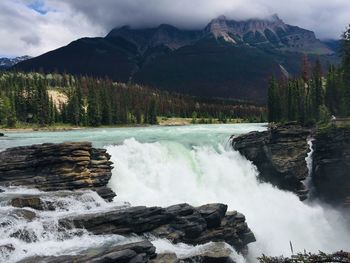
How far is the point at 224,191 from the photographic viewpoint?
56.5 meters

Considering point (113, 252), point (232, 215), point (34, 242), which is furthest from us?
point (232, 215)

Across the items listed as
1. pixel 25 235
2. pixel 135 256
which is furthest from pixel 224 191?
pixel 25 235

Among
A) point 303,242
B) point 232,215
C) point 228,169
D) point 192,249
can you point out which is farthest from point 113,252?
point 228,169

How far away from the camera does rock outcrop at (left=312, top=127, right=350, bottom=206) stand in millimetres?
62781

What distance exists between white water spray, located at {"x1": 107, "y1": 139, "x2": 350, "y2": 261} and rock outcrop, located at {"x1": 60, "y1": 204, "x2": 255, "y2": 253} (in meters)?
4.96

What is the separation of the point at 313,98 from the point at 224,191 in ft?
289

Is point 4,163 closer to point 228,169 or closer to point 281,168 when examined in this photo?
point 228,169

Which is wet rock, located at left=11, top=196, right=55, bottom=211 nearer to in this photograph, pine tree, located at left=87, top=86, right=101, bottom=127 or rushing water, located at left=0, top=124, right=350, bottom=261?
rushing water, located at left=0, top=124, right=350, bottom=261

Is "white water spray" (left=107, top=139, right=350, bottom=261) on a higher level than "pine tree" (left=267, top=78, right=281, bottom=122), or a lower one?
lower

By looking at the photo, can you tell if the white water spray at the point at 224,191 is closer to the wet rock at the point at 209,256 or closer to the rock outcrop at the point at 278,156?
the rock outcrop at the point at 278,156

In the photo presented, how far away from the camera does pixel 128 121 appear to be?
18038cm

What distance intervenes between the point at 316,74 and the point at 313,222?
297ft

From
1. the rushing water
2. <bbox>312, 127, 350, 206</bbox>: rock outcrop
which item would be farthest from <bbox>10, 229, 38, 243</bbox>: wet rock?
<bbox>312, 127, 350, 206</bbox>: rock outcrop

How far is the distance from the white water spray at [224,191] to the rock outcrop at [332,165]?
3.44m
